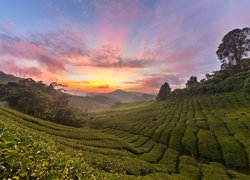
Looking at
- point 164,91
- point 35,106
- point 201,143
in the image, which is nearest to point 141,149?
point 201,143

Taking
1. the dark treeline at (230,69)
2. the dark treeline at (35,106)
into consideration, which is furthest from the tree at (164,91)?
the dark treeline at (35,106)

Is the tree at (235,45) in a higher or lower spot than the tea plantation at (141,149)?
higher

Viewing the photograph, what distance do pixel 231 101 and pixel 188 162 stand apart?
57228mm

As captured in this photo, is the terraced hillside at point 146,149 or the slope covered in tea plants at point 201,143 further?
the slope covered in tea plants at point 201,143

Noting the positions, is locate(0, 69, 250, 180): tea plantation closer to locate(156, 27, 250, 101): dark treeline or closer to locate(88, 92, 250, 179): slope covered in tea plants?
locate(88, 92, 250, 179): slope covered in tea plants

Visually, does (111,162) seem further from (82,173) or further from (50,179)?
(50,179)

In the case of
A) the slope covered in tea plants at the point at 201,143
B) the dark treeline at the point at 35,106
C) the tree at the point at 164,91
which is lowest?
the slope covered in tea plants at the point at 201,143

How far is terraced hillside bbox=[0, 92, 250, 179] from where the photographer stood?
37.9 ft

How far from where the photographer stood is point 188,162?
1797 inches

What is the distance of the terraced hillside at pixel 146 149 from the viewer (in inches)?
455

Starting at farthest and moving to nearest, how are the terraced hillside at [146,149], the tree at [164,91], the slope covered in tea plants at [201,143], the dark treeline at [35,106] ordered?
the tree at [164,91] → the dark treeline at [35,106] → the slope covered in tea plants at [201,143] → the terraced hillside at [146,149]

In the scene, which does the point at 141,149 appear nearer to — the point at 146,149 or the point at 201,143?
the point at 146,149

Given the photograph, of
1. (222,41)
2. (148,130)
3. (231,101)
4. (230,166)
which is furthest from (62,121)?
(222,41)

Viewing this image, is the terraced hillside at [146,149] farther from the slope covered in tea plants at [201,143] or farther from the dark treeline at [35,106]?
the dark treeline at [35,106]
